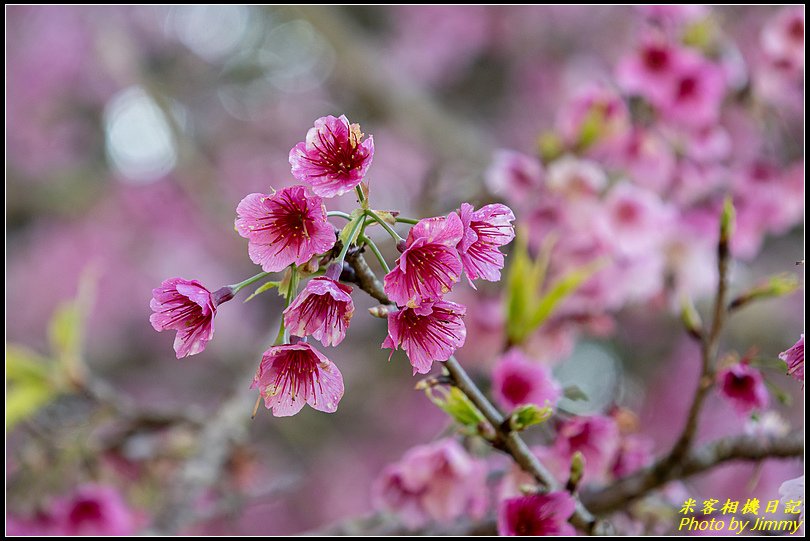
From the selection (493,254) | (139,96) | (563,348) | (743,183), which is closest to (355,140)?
(493,254)

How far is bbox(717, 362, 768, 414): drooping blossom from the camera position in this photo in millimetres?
667


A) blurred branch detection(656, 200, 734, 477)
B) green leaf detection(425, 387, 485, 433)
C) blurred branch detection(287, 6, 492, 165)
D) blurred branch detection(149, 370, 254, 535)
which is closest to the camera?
green leaf detection(425, 387, 485, 433)

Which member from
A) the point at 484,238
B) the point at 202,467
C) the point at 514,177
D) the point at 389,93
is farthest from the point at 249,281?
the point at 389,93

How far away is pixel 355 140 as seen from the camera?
0.48 meters

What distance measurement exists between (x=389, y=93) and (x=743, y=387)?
5.41 ft

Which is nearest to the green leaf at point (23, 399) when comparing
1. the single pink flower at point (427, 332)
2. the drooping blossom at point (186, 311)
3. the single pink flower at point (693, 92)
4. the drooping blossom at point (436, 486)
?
the drooping blossom at point (436, 486)

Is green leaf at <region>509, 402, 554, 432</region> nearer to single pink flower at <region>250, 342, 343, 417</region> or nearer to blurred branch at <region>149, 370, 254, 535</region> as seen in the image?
single pink flower at <region>250, 342, 343, 417</region>

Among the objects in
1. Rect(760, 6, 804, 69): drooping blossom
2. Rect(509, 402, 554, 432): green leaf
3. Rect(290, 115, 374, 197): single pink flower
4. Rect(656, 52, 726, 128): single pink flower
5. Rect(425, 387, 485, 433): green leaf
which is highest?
Rect(760, 6, 804, 69): drooping blossom

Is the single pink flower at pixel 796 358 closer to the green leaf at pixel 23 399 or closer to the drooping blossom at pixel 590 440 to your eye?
the drooping blossom at pixel 590 440

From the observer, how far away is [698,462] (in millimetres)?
728

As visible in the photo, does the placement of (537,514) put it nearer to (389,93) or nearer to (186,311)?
(186,311)

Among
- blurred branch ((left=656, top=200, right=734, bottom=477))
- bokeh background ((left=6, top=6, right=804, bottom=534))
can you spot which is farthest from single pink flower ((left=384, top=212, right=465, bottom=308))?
bokeh background ((left=6, top=6, right=804, bottom=534))

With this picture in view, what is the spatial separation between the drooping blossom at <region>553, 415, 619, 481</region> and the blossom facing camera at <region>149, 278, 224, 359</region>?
0.42 metres

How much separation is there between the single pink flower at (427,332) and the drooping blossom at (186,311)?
0.41 feet
